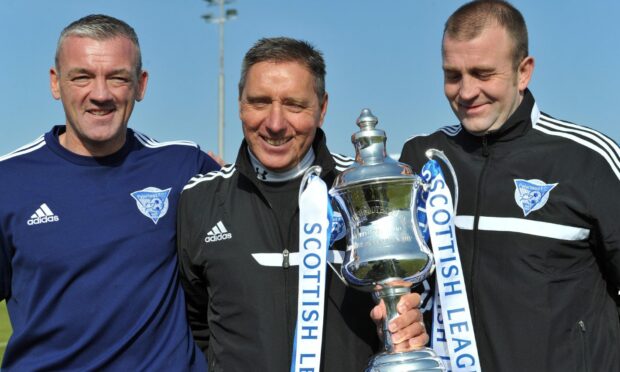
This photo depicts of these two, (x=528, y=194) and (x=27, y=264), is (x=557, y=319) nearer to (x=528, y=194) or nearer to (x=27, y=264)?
(x=528, y=194)

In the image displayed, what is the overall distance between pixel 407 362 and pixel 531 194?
2.82 feet

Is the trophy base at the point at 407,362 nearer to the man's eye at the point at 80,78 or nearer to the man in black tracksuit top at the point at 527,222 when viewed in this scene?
the man in black tracksuit top at the point at 527,222

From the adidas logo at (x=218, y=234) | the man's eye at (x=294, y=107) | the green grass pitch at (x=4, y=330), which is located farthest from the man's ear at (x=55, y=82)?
the green grass pitch at (x=4, y=330)


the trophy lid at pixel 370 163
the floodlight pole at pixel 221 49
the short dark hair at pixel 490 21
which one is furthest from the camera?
the floodlight pole at pixel 221 49

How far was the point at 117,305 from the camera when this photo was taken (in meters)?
3.02

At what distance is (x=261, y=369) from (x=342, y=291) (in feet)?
1.35

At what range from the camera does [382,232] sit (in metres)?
2.61

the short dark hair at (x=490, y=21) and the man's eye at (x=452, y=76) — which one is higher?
the short dark hair at (x=490, y=21)

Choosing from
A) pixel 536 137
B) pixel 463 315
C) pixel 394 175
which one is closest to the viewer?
pixel 394 175

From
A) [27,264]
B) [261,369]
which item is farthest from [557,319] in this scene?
[27,264]

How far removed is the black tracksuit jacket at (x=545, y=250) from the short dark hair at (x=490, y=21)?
0.25 meters

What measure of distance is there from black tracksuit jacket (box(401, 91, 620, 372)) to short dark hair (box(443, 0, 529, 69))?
25 centimetres

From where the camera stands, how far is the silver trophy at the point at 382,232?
254cm

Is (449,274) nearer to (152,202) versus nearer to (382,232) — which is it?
(382,232)
